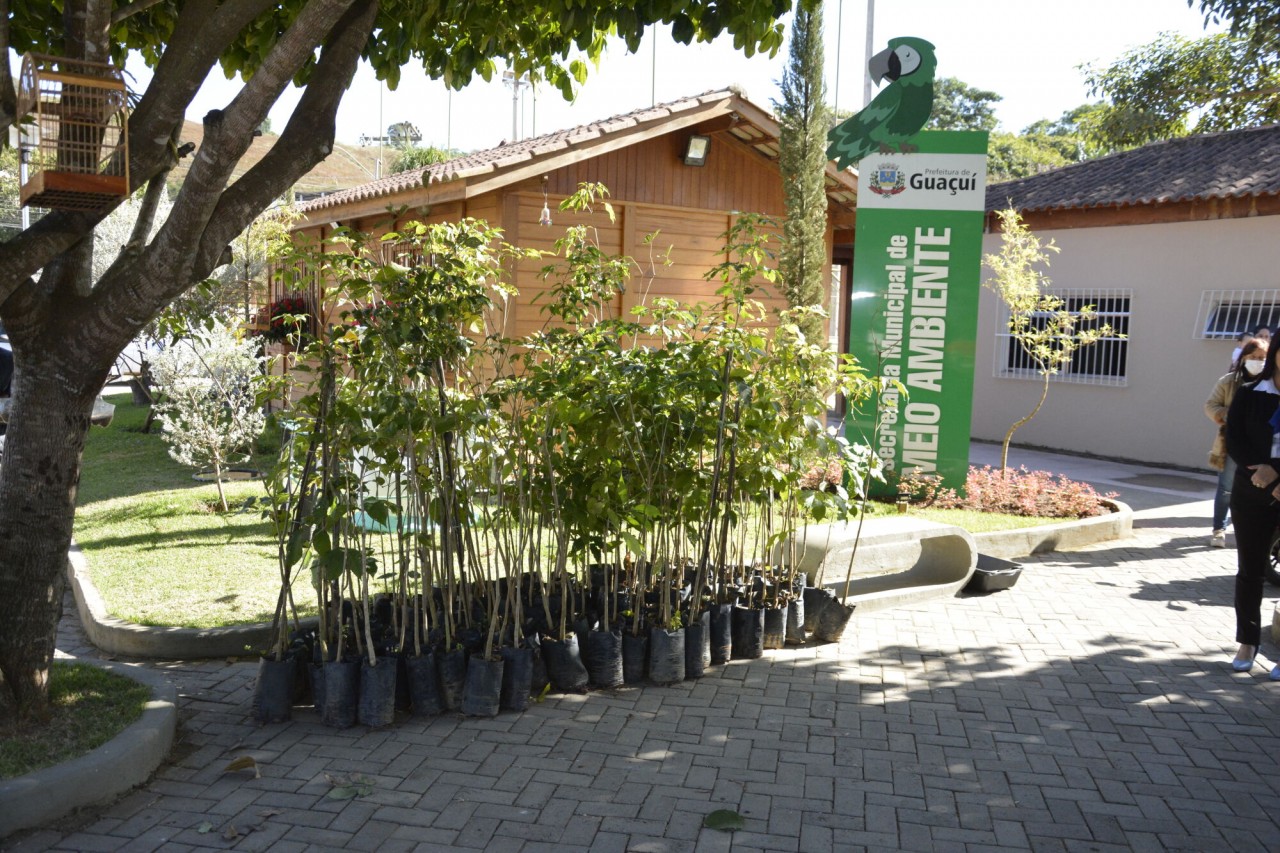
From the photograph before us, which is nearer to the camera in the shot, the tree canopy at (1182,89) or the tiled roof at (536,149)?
the tiled roof at (536,149)

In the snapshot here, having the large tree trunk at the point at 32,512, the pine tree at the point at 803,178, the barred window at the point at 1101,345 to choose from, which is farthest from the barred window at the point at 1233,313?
the large tree trunk at the point at 32,512

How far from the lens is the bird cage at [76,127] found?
13.4ft

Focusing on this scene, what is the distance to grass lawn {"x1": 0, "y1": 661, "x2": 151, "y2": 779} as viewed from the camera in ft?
13.9

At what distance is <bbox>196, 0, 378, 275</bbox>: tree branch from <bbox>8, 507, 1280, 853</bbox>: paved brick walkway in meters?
2.24

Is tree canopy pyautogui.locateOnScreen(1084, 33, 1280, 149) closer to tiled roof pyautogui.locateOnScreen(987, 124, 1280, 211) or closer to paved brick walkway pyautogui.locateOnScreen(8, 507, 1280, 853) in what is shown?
tiled roof pyautogui.locateOnScreen(987, 124, 1280, 211)


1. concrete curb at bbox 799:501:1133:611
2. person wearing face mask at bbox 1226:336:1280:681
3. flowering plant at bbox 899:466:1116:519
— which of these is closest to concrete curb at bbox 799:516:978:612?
concrete curb at bbox 799:501:1133:611

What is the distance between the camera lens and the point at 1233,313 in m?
14.1

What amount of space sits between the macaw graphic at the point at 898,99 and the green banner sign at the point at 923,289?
13 centimetres

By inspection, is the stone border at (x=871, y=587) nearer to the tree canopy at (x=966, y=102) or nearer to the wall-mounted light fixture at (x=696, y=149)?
the wall-mounted light fixture at (x=696, y=149)

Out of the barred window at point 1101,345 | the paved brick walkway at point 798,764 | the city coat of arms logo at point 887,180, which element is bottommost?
the paved brick walkway at point 798,764

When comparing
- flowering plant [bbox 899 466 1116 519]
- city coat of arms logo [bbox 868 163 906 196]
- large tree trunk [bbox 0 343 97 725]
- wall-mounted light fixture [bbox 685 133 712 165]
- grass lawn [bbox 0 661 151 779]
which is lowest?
grass lawn [bbox 0 661 151 779]

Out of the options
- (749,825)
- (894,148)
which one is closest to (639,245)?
(894,148)

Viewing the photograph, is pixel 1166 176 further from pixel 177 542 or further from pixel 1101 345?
pixel 177 542

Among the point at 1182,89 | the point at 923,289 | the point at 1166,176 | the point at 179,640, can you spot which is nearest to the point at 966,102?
the point at 1182,89
